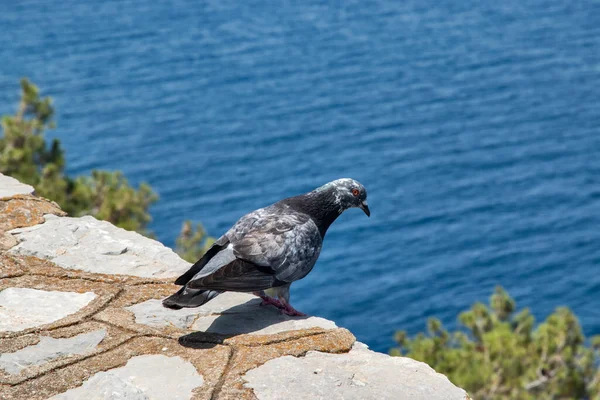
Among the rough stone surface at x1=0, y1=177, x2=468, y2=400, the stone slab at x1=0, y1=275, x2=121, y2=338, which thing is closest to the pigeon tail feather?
the rough stone surface at x1=0, y1=177, x2=468, y2=400

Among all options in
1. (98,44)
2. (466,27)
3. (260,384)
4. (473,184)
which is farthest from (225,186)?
(260,384)

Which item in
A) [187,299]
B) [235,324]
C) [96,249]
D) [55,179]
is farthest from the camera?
[55,179]

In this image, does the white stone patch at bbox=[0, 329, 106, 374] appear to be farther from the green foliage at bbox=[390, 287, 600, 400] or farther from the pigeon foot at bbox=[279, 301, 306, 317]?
the green foliage at bbox=[390, 287, 600, 400]

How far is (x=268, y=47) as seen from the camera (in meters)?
33.2

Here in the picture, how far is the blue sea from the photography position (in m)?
19.5

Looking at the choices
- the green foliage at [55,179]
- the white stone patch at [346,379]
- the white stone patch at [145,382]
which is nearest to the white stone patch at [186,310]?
the white stone patch at [145,382]

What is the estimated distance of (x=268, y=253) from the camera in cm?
564

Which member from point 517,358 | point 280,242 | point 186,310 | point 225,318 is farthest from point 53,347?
→ point 517,358

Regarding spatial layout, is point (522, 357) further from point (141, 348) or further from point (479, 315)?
point (141, 348)

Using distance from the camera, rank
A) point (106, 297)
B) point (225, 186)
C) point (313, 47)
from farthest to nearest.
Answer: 1. point (313, 47)
2. point (225, 186)
3. point (106, 297)

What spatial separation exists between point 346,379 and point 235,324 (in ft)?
3.25

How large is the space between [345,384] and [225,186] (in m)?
18.3

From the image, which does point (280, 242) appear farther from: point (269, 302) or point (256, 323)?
point (256, 323)

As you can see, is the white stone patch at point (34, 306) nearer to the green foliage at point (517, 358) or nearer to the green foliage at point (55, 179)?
the green foliage at point (517, 358)
